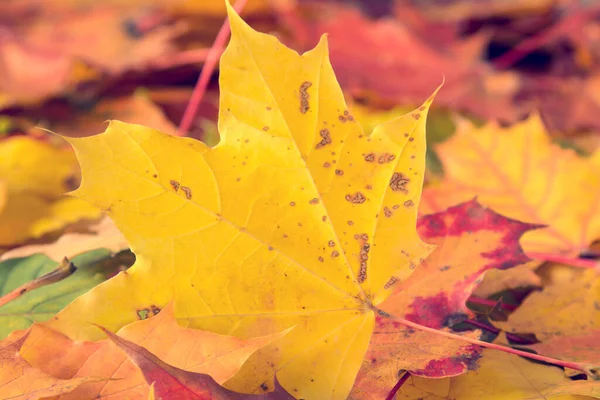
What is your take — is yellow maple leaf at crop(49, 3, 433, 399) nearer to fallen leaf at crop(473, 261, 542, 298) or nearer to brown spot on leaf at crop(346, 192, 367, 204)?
brown spot on leaf at crop(346, 192, 367, 204)

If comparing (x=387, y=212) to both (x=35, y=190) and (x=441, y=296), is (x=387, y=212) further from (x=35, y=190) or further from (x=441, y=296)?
(x=35, y=190)

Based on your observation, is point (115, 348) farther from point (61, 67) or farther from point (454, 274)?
point (61, 67)

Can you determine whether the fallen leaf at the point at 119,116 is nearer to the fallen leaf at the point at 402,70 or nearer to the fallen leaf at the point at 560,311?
the fallen leaf at the point at 402,70

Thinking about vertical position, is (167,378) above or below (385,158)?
below

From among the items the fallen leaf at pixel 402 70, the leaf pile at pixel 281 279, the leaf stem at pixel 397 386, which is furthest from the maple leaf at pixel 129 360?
the fallen leaf at pixel 402 70

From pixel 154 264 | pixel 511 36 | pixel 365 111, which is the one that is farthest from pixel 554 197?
pixel 511 36

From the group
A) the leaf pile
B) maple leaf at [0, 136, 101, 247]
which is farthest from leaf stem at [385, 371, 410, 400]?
maple leaf at [0, 136, 101, 247]

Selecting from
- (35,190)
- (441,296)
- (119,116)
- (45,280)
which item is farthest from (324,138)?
(119,116)
